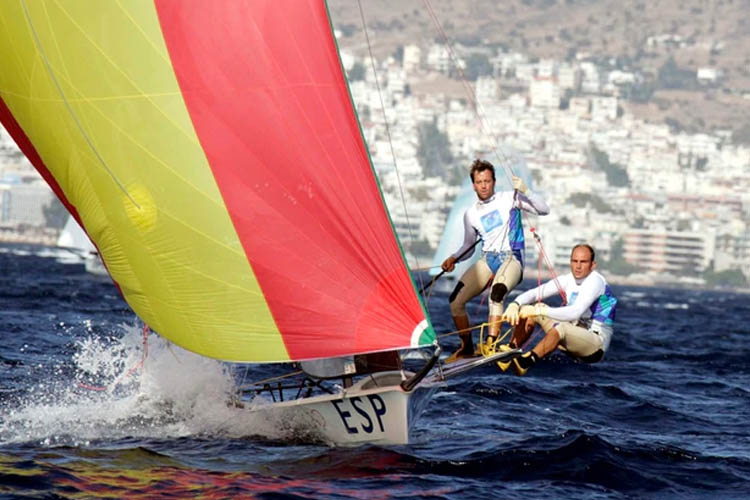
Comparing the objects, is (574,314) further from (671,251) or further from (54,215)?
(671,251)

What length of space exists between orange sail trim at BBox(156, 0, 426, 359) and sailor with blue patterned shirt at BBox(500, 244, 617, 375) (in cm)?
119

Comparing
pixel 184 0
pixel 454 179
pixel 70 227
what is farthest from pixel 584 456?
pixel 454 179

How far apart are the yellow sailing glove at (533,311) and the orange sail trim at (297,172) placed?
3.74 ft

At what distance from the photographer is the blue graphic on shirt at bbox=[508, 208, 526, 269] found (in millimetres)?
11930

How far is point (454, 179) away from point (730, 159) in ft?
123

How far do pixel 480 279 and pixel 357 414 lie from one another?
5.35ft

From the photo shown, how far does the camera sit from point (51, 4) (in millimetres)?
10930

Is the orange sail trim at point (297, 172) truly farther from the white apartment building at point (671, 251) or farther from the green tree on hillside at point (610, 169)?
the green tree on hillside at point (610, 169)

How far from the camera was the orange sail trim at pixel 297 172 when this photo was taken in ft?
34.4

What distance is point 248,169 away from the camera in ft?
34.6

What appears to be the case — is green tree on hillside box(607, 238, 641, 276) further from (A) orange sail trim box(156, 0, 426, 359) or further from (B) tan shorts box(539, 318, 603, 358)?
(A) orange sail trim box(156, 0, 426, 359)

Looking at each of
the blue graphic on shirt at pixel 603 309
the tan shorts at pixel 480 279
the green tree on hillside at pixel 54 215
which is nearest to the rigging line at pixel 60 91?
the tan shorts at pixel 480 279

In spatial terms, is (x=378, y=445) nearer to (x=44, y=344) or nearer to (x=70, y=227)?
(x=44, y=344)

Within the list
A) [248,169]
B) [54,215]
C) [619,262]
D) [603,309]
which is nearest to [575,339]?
[603,309]
